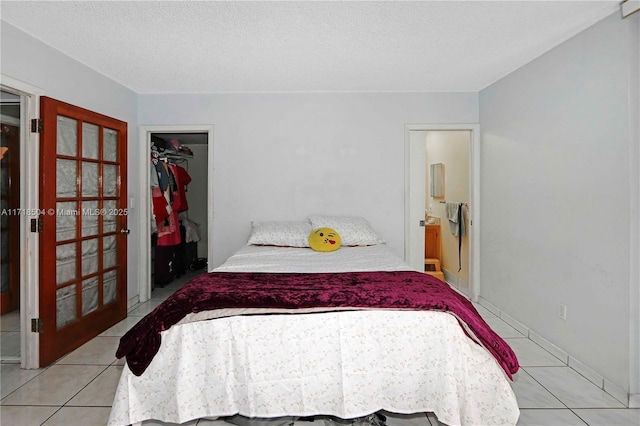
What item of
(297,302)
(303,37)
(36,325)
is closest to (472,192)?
(303,37)

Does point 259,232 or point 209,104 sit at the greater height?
point 209,104

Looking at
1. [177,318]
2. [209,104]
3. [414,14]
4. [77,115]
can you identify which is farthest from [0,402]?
[414,14]

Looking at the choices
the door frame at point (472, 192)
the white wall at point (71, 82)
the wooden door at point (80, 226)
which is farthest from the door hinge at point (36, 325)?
the door frame at point (472, 192)

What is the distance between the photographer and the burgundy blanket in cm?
186

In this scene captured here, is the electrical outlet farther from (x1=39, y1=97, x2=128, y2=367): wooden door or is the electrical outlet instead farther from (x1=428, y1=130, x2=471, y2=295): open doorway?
(x1=39, y1=97, x2=128, y2=367): wooden door

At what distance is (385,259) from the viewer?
286 centimetres

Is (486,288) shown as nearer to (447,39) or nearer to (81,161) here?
(447,39)

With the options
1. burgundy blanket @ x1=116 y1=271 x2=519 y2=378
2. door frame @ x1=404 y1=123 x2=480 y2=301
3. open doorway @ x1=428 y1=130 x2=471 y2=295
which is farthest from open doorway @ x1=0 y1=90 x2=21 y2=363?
open doorway @ x1=428 y1=130 x2=471 y2=295

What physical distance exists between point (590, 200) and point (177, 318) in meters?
2.65

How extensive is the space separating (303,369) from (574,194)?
2202mm

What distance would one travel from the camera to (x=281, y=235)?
3.57m

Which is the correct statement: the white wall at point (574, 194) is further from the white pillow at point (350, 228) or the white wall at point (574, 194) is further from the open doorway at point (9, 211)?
the open doorway at point (9, 211)

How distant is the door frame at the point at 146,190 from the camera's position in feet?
13.4

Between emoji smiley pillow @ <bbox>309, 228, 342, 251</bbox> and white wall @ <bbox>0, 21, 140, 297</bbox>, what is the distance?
2.06 metres
